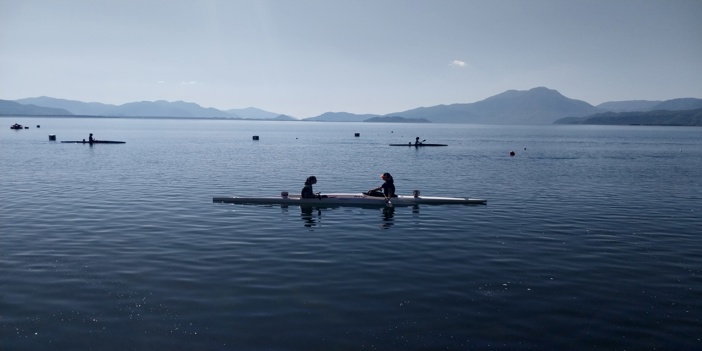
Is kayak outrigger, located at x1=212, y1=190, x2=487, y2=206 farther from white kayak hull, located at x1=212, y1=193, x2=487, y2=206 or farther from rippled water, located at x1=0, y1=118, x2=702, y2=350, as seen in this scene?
rippled water, located at x1=0, y1=118, x2=702, y2=350

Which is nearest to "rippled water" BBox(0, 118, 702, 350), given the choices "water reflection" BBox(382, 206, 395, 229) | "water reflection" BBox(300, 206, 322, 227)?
"water reflection" BBox(382, 206, 395, 229)

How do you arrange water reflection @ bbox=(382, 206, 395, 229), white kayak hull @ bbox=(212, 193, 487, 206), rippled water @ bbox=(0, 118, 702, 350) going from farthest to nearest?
white kayak hull @ bbox=(212, 193, 487, 206) → water reflection @ bbox=(382, 206, 395, 229) → rippled water @ bbox=(0, 118, 702, 350)

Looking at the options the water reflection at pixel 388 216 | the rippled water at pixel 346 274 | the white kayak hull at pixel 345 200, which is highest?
the white kayak hull at pixel 345 200

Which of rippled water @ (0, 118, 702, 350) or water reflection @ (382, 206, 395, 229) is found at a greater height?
water reflection @ (382, 206, 395, 229)

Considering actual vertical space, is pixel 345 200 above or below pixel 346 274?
above

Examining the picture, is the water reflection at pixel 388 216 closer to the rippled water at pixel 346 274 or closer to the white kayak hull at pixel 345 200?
the rippled water at pixel 346 274

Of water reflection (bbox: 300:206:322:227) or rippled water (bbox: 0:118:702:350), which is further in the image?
water reflection (bbox: 300:206:322:227)

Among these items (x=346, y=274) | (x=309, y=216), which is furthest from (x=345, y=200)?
(x=346, y=274)

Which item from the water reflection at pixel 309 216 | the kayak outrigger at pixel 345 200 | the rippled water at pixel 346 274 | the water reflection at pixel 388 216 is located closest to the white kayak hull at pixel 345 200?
the kayak outrigger at pixel 345 200

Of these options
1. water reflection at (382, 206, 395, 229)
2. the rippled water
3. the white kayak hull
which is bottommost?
the rippled water

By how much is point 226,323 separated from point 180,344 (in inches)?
56.6

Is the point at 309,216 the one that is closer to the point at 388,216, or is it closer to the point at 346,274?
the point at 388,216

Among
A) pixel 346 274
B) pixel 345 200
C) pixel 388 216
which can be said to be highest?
pixel 345 200

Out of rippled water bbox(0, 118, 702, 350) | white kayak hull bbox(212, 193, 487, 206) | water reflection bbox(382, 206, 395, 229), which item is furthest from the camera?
white kayak hull bbox(212, 193, 487, 206)
